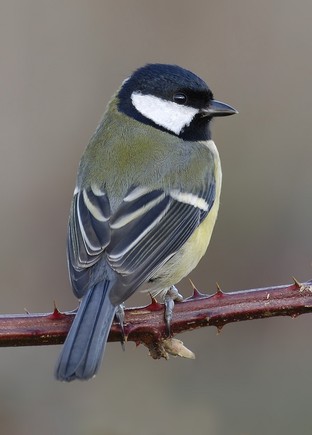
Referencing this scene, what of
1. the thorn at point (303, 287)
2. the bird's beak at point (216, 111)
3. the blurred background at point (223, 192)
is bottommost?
the blurred background at point (223, 192)

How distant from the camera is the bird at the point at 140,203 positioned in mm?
3832

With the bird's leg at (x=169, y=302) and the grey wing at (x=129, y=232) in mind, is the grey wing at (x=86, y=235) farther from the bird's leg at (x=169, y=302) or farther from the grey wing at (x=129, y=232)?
the bird's leg at (x=169, y=302)

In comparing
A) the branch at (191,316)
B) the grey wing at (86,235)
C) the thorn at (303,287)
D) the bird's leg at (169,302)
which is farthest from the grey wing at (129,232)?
the thorn at (303,287)

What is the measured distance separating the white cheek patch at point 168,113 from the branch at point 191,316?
162 cm

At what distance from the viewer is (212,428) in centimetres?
558

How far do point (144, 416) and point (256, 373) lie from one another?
3.38 ft

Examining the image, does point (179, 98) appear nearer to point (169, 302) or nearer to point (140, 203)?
point (140, 203)

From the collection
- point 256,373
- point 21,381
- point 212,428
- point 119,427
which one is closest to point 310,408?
point 256,373

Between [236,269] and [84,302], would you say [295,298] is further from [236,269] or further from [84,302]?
[236,269]

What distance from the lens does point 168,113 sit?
4.99 m

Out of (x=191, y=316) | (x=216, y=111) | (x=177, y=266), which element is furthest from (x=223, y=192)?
(x=191, y=316)

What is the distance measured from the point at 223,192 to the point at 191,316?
4.09 metres

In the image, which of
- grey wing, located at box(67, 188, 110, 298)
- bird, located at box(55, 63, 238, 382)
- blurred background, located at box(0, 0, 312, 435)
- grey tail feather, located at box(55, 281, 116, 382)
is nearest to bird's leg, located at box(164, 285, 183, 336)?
bird, located at box(55, 63, 238, 382)

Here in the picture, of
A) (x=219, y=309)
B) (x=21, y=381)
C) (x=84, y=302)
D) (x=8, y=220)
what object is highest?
(x=219, y=309)
